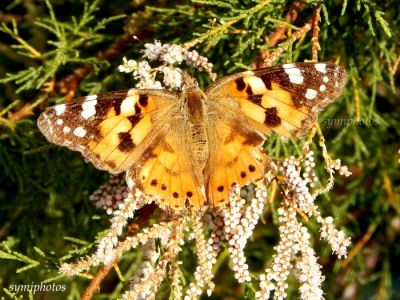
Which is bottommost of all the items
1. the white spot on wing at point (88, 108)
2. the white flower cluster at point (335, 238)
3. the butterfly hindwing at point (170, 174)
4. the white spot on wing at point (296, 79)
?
the white flower cluster at point (335, 238)

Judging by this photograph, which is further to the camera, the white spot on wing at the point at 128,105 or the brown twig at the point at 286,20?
the brown twig at the point at 286,20

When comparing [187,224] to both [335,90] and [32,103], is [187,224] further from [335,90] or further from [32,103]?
[32,103]

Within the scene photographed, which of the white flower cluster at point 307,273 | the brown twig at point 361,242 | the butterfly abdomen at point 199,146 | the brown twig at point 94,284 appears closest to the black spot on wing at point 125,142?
the butterfly abdomen at point 199,146

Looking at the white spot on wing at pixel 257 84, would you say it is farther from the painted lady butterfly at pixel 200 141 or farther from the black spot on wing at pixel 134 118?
the black spot on wing at pixel 134 118

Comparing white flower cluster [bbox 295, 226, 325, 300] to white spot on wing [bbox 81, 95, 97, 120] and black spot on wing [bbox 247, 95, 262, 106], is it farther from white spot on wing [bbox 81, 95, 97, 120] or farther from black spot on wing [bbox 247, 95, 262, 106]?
white spot on wing [bbox 81, 95, 97, 120]

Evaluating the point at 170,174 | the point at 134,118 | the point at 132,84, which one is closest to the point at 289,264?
the point at 170,174

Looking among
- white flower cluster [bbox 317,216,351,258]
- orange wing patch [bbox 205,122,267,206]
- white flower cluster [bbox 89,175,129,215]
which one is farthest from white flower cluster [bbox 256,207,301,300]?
white flower cluster [bbox 89,175,129,215]

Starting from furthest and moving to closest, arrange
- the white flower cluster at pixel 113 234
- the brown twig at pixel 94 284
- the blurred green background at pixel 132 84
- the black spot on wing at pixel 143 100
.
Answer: the blurred green background at pixel 132 84
the black spot on wing at pixel 143 100
the brown twig at pixel 94 284
the white flower cluster at pixel 113 234

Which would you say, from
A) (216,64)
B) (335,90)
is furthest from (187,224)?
(216,64)
